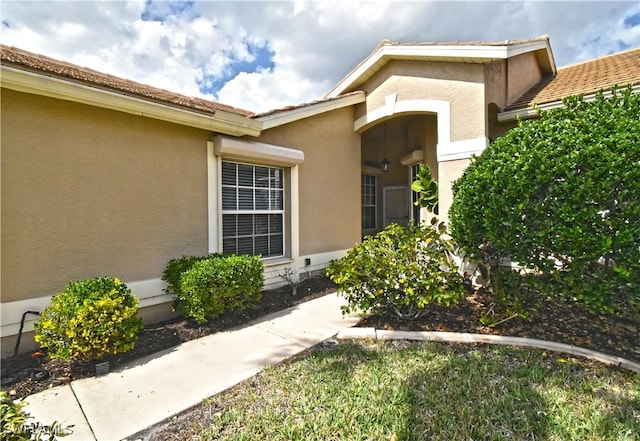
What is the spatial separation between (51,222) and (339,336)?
4582 mm

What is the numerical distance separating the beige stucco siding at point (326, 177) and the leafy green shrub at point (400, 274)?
2697mm

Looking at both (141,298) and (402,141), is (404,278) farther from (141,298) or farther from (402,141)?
(402,141)

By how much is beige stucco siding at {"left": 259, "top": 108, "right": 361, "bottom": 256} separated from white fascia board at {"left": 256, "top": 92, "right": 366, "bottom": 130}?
228 millimetres

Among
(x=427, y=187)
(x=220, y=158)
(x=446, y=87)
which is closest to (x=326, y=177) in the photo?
(x=427, y=187)

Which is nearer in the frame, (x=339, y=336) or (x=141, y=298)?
(x=339, y=336)

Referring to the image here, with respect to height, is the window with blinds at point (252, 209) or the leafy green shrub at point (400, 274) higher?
the window with blinds at point (252, 209)

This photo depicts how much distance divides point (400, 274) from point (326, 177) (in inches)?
162

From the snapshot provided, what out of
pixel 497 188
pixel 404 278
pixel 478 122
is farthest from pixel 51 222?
pixel 478 122

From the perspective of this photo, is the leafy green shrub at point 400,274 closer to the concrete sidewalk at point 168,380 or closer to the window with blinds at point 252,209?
the concrete sidewalk at point 168,380

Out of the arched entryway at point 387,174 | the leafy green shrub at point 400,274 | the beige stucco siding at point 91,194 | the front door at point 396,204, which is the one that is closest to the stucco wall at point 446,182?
the leafy green shrub at point 400,274

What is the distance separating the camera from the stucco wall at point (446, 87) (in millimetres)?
6426

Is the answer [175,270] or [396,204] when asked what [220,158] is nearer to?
[175,270]

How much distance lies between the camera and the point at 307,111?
7105mm

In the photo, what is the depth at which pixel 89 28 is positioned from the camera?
5309 mm
